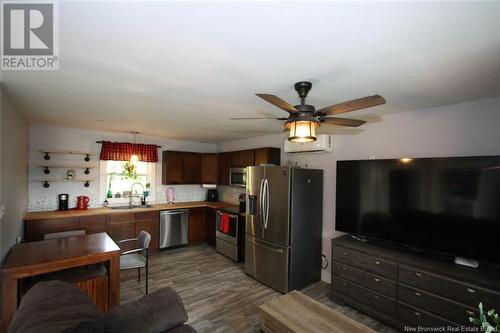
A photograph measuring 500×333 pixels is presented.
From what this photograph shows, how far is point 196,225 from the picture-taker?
16.7 feet

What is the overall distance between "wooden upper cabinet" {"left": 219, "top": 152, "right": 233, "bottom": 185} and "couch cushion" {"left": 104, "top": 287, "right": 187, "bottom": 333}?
3.67 metres

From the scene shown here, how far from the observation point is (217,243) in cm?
462

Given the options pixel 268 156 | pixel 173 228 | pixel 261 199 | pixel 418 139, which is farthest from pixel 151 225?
pixel 418 139

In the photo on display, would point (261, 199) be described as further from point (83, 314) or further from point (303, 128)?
point (83, 314)

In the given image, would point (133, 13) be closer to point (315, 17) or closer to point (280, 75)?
point (315, 17)

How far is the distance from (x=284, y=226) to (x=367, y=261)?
1.04 meters

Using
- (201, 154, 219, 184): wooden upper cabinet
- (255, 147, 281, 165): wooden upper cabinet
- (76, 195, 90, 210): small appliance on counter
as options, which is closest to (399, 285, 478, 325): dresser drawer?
(255, 147, 281, 165): wooden upper cabinet

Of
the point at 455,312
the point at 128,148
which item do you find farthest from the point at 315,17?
the point at 128,148

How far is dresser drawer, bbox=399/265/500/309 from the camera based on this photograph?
1862mm

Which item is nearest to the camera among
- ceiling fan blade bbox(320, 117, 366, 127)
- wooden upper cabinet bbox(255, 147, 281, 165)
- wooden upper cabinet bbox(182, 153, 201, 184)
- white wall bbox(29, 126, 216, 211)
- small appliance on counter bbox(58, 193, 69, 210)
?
ceiling fan blade bbox(320, 117, 366, 127)

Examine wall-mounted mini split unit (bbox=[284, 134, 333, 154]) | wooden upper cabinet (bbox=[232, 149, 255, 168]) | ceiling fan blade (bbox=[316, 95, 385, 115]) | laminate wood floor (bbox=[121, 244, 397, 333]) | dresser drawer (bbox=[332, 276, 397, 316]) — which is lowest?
laminate wood floor (bbox=[121, 244, 397, 333])

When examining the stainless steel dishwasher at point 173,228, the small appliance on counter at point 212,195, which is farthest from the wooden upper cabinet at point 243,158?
the stainless steel dishwasher at point 173,228

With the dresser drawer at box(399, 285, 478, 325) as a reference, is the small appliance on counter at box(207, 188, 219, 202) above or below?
above

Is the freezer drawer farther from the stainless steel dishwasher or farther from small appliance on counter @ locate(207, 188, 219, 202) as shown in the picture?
small appliance on counter @ locate(207, 188, 219, 202)
